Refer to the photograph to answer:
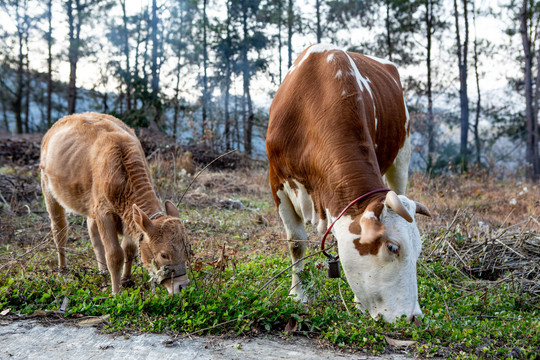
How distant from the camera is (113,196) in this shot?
4.31 m

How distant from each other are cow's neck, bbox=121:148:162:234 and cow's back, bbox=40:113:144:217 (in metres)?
0.08

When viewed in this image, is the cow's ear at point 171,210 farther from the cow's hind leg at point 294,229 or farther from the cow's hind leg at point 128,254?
the cow's hind leg at point 294,229

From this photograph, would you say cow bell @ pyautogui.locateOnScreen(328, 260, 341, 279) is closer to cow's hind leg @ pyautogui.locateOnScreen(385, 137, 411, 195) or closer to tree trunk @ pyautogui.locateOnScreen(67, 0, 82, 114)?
cow's hind leg @ pyautogui.locateOnScreen(385, 137, 411, 195)

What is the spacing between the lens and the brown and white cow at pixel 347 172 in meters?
2.89

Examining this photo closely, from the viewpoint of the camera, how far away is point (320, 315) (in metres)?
3.15

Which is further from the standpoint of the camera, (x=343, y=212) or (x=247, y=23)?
(x=247, y=23)

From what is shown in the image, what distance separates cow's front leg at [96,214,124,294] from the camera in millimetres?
4219

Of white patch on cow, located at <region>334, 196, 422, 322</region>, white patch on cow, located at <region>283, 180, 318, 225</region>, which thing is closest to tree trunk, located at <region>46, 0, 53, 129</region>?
white patch on cow, located at <region>283, 180, 318, 225</region>

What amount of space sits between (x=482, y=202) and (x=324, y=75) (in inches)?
281

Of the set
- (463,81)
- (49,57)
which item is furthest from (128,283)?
(49,57)

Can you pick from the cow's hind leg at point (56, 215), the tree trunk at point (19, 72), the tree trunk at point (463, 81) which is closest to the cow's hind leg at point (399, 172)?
the cow's hind leg at point (56, 215)

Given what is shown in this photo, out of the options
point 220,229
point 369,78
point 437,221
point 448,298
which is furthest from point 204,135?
point 448,298

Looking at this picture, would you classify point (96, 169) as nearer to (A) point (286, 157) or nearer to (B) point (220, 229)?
(A) point (286, 157)

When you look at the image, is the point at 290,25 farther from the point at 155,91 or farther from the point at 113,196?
the point at 113,196
